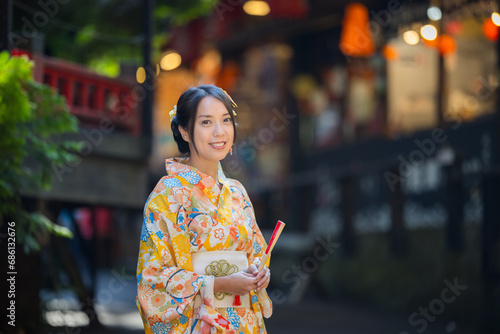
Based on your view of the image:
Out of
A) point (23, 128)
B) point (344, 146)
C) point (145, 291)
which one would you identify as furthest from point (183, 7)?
point (145, 291)

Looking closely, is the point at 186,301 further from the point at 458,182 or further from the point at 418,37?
the point at 418,37

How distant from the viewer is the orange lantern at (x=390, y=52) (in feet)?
43.1

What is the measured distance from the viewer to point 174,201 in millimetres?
3629

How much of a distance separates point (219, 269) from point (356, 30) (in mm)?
9501

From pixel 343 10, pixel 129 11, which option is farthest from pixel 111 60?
pixel 343 10

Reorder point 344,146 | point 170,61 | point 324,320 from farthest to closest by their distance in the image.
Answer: point 170,61, point 344,146, point 324,320

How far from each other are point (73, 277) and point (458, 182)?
4903mm

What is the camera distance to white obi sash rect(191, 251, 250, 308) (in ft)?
11.9

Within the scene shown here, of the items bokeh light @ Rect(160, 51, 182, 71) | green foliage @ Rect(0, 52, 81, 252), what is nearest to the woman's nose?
green foliage @ Rect(0, 52, 81, 252)

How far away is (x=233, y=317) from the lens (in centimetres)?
364

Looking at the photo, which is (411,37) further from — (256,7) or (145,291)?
(145,291)

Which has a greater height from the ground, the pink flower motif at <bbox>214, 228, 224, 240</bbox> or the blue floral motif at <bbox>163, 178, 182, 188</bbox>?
the blue floral motif at <bbox>163, 178, 182, 188</bbox>

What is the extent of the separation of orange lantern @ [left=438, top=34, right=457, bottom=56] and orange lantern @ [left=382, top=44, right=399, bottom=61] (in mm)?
1204

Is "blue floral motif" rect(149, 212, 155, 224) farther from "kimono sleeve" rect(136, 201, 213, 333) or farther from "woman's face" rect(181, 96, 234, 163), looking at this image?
"woman's face" rect(181, 96, 234, 163)
